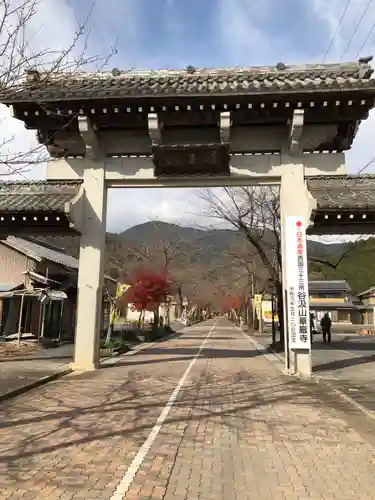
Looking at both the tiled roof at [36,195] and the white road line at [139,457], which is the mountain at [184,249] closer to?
the tiled roof at [36,195]

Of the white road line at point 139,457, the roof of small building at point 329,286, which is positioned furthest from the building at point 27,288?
the roof of small building at point 329,286

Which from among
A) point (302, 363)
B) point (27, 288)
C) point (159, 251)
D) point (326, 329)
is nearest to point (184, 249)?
point (159, 251)

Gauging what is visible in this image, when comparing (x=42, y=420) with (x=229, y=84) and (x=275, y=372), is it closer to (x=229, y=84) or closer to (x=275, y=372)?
(x=275, y=372)

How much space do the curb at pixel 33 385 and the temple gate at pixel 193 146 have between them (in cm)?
95

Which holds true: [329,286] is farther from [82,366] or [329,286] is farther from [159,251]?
[82,366]

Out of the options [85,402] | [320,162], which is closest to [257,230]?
[320,162]

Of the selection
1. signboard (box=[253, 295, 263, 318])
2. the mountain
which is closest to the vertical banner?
signboard (box=[253, 295, 263, 318])

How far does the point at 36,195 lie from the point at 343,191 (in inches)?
382

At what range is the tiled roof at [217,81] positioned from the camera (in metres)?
12.6

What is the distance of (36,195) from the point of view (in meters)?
14.4

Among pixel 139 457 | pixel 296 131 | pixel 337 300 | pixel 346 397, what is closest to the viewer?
pixel 139 457

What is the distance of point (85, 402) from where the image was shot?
29.1ft

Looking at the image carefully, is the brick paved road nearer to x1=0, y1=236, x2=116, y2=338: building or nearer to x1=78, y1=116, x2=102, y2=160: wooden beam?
x1=78, y1=116, x2=102, y2=160: wooden beam

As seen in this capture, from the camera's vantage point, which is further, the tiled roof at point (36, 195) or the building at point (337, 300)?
the building at point (337, 300)
